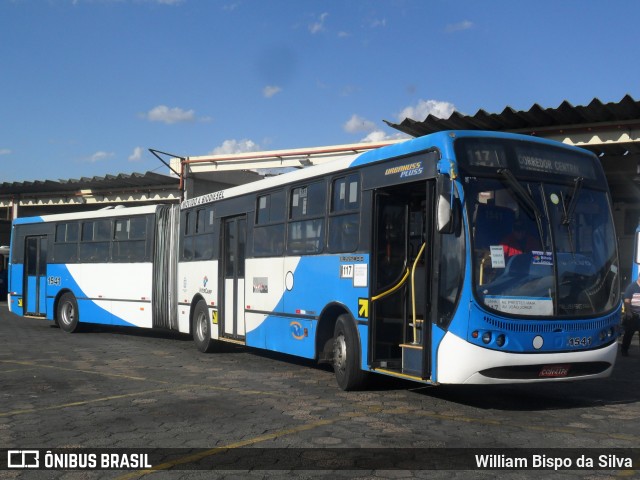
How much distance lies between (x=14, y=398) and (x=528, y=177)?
6.56 m

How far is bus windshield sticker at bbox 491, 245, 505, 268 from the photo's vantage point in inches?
309

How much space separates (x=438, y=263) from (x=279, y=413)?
235 centimetres

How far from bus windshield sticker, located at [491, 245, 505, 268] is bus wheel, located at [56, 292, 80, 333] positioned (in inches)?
533

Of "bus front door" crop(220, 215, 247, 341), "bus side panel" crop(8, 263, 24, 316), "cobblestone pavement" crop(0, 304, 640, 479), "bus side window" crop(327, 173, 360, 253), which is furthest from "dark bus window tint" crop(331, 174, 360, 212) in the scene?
"bus side panel" crop(8, 263, 24, 316)

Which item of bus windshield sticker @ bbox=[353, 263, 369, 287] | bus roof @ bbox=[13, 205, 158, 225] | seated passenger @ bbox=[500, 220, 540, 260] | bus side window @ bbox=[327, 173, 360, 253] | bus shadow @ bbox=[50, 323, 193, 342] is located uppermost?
bus roof @ bbox=[13, 205, 158, 225]

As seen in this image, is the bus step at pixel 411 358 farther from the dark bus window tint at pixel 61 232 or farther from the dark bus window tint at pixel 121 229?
the dark bus window tint at pixel 61 232

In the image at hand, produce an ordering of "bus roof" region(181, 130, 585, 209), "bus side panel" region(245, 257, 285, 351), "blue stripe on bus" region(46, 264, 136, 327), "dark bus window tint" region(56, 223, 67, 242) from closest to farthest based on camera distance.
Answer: "bus roof" region(181, 130, 585, 209), "bus side panel" region(245, 257, 285, 351), "blue stripe on bus" region(46, 264, 136, 327), "dark bus window tint" region(56, 223, 67, 242)

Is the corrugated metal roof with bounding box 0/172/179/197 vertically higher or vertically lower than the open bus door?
higher

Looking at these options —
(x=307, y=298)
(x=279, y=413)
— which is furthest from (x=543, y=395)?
(x=279, y=413)

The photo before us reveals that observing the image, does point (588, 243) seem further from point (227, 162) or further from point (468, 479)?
point (227, 162)

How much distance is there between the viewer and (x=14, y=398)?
9.05 metres

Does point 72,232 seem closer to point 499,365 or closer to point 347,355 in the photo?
point 347,355

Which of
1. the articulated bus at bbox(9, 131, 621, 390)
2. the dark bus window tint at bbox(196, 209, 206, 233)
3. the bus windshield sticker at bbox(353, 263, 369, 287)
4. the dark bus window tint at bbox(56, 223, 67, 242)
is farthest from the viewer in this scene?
the dark bus window tint at bbox(56, 223, 67, 242)

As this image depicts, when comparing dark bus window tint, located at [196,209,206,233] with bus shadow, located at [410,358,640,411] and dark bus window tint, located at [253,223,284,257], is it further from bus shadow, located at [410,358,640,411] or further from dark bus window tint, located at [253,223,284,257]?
bus shadow, located at [410,358,640,411]
